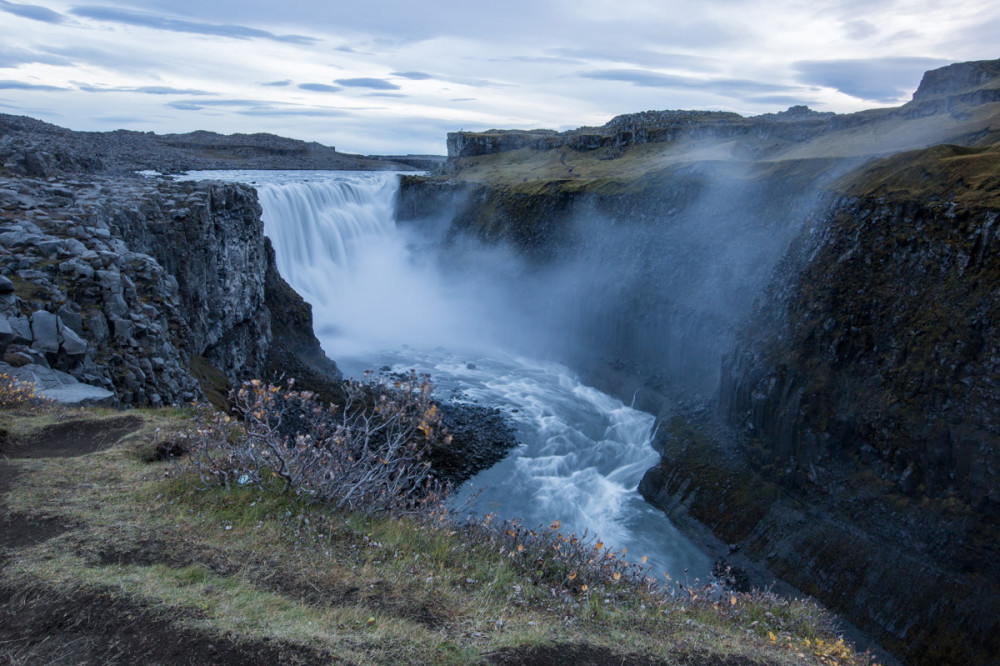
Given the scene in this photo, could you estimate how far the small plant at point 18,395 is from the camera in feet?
35.5

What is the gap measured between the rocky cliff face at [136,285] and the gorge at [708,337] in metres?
0.08

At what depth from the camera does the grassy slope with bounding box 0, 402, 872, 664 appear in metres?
5.30

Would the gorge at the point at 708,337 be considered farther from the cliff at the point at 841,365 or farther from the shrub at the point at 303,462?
the shrub at the point at 303,462

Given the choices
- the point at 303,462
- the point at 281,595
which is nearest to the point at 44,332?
the point at 303,462

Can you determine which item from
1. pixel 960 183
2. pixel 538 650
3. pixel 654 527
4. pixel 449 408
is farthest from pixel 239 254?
pixel 960 183

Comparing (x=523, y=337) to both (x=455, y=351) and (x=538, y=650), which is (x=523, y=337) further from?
(x=538, y=650)

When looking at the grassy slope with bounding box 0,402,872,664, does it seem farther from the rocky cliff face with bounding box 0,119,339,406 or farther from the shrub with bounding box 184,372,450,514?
the rocky cliff face with bounding box 0,119,339,406

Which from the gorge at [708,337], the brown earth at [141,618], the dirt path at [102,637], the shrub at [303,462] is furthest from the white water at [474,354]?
the dirt path at [102,637]

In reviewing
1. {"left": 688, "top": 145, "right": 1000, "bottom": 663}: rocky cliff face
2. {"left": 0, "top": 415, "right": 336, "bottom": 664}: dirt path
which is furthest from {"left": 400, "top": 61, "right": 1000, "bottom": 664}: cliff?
{"left": 0, "top": 415, "right": 336, "bottom": 664}: dirt path

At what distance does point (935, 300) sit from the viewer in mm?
19016

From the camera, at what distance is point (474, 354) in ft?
144

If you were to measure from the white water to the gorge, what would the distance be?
224 millimetres

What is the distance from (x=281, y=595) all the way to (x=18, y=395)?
8439mm

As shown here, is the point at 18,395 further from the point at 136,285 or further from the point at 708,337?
the point at 708,337
